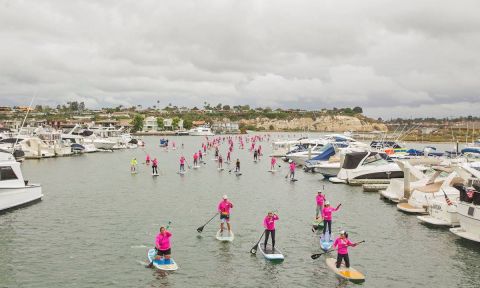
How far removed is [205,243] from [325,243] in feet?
22.4

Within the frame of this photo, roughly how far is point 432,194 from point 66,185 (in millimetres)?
37646

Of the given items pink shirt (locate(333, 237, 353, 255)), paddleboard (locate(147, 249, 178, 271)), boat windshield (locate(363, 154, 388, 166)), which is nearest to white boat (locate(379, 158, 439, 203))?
boat windshield (locate(363, 154, 388, 166))

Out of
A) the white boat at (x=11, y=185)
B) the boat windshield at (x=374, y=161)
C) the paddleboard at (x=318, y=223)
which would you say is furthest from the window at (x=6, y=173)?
the boat windshield at (x=374, y=161)

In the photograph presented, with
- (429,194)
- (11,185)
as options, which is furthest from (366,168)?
(11,185)

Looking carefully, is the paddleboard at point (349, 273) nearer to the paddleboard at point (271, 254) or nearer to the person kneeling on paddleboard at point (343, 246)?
the person kneeling on paddleboard at point (343, 246)

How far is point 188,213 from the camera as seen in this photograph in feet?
120

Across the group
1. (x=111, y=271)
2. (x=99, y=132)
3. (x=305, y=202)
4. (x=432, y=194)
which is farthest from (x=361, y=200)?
(x=99, y=132)

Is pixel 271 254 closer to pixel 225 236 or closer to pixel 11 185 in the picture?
pixel 225 236

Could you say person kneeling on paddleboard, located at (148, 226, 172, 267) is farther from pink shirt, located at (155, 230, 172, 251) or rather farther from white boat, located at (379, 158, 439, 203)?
white boat, located at (379, 158, 439, 203)

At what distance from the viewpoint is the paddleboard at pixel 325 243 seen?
26.0 meters

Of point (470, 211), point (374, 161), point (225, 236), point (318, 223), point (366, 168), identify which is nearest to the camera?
point (470, 211)

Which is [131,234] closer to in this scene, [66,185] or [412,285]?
[412,285]

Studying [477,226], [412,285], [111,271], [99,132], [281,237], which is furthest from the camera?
[99,132]

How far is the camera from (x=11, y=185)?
3628cm
